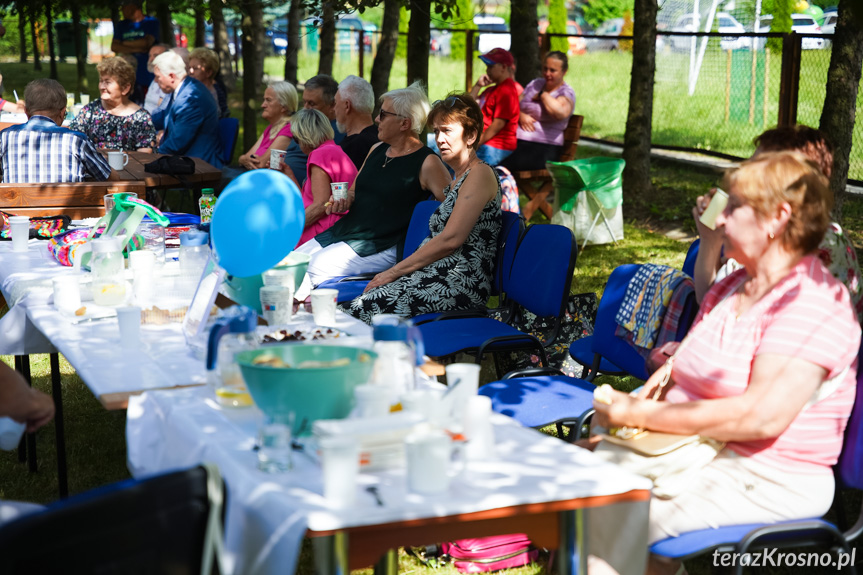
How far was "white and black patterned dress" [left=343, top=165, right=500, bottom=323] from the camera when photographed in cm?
457

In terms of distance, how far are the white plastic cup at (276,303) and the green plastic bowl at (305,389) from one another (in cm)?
98

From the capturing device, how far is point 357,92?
6199 mm

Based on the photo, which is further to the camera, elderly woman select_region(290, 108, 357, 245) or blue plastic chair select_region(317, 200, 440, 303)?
elderly woman select_region(290, 108, 357, 245)

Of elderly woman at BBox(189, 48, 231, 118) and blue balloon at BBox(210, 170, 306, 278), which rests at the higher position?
elderly woman at BBox(189, 48, 231, 118)

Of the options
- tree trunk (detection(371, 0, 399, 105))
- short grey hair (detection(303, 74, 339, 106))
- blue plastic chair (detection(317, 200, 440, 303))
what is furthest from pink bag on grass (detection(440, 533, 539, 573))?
tree trunk (detection(371, 0, 399, 105))

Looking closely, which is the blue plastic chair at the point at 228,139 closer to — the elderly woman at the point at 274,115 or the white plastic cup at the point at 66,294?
the elderly woman at the point at 274,115

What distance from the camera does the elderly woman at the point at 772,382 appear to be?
2309mm

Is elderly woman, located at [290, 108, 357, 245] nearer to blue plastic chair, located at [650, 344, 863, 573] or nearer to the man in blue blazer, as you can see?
the man in blue blazer

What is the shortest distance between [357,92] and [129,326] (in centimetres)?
354

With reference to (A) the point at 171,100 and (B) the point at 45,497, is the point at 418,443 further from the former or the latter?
(A) the point at 171,100

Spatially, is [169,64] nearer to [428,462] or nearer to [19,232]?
[19,232]

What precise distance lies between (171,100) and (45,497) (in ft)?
18.9

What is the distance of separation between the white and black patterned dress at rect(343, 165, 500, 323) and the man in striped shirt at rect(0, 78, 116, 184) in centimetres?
258

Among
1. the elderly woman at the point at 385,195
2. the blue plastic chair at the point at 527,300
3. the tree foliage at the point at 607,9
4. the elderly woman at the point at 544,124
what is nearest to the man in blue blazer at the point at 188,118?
the elderly woman at the point at 544,124
